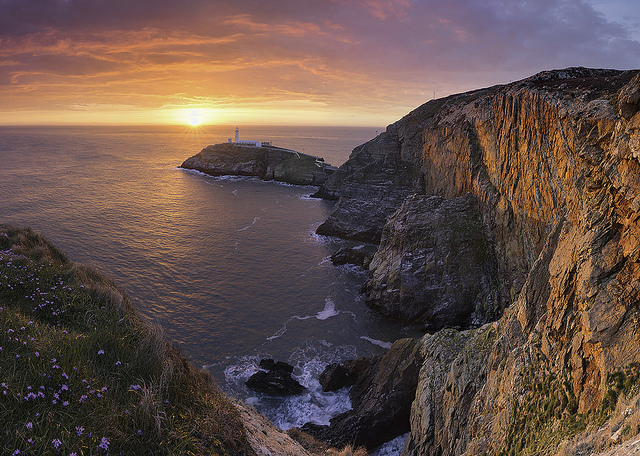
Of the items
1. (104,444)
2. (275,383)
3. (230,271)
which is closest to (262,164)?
(230,271)

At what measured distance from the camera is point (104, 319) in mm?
9141

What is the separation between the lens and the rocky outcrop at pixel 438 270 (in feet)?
102

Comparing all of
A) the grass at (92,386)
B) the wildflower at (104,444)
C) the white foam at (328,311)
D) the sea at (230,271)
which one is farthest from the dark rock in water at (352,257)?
the wildflower at (104,444)

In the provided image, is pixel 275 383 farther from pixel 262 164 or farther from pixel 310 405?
pixel 262 164

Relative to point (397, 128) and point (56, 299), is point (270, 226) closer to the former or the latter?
point (397, 128)

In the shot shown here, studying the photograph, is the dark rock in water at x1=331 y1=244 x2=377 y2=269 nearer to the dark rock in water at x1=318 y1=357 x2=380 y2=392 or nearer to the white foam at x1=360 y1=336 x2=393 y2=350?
the white foam at x1=360 y1=336 x2=393 y2=350

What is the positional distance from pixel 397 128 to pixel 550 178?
44.7 metres

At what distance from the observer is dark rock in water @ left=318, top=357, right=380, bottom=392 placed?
2484cm

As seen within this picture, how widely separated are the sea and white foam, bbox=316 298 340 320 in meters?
0.17

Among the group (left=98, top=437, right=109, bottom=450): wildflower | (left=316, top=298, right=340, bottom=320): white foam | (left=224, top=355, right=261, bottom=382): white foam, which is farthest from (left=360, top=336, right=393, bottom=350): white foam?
(left=98, top=437, right=109, bottom=450): wildflower

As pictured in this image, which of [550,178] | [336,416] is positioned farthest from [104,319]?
[550,178]

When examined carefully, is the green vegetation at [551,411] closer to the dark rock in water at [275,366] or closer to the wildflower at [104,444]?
the wildflower at [104,444]

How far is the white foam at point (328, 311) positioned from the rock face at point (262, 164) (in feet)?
197

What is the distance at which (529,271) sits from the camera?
1900 cm
